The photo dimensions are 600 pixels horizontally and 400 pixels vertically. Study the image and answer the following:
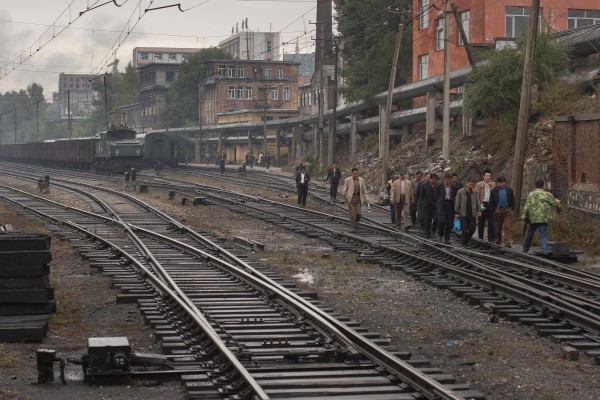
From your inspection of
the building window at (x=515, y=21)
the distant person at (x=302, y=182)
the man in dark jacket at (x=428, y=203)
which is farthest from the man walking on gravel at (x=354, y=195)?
the building window at (x=515, y=21)

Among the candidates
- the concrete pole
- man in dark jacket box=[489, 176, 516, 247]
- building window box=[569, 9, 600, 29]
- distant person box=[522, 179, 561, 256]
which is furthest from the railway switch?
the concrete pole

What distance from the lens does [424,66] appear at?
56.9 metres

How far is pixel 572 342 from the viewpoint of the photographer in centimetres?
1148

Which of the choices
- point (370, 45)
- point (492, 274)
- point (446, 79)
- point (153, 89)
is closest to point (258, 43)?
point (153, 89)

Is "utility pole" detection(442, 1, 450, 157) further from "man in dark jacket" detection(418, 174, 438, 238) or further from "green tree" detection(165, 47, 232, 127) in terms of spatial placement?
"green tree" detection(165, 47, 232, 127)

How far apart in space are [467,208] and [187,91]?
96.5 m

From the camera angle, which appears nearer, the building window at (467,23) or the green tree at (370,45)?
the building window at (467,23)

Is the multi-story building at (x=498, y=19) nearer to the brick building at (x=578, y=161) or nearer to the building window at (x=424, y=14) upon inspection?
the building window at (x=424, y=14)

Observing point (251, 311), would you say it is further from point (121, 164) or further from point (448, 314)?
point (121, 164)

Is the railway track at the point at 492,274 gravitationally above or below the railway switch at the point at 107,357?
below

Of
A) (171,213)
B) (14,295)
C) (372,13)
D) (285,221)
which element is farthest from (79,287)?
(372,13)

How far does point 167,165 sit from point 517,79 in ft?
141

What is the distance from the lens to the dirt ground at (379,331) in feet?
30.9

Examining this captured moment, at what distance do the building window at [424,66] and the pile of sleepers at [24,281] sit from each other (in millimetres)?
45106
